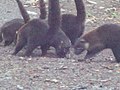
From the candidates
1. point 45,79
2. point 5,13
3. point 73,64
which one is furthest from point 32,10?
point 45,79

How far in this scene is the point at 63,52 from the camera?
28.7ft

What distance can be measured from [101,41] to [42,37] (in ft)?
3.25

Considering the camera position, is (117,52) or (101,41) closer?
(117,52)

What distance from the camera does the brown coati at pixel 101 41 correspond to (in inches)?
329

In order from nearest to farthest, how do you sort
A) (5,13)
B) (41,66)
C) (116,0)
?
(41,66) → (5,13) → (116,0)

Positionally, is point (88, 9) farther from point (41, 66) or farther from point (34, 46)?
point (41, 66)

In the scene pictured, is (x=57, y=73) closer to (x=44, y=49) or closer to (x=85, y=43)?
(x=85, y=43)

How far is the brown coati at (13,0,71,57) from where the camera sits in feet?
28.2

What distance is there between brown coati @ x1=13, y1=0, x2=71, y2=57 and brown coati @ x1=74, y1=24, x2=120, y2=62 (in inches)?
10.4

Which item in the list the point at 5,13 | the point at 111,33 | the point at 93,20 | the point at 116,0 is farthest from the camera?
the point at 116,0

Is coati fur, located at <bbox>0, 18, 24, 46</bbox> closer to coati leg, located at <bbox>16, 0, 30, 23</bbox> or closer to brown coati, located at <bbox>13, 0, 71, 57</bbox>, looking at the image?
coati leg, located at <bbox>16, 0, 30, 23</bbox>

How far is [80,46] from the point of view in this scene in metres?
8.71

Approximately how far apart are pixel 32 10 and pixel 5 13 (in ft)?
2.41

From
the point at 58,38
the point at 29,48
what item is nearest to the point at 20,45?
the point at 29,48
